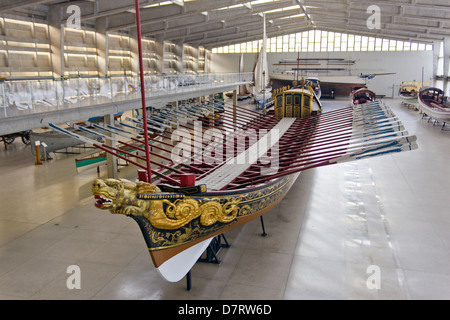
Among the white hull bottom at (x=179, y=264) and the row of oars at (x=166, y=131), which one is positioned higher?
the row of oars at (x=166, y=131)

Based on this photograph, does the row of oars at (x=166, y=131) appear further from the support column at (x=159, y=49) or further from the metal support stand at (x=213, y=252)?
the support column at (x=159, y=49)

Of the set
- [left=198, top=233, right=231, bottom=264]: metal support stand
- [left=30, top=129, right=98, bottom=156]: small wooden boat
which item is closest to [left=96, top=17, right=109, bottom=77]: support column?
[left=30, top=129, right=98, bottom=156]: small wooden boat

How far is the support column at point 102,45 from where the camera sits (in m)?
25.7

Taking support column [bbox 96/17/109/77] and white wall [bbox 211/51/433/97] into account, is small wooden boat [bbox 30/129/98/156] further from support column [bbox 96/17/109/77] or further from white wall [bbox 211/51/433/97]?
white wall [bbox 211/51/433/97]

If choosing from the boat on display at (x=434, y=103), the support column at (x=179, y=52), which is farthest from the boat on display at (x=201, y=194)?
the support column at (x=179, y=52)

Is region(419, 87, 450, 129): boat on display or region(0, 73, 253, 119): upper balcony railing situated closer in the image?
region(0, 73, 253, 119): upper balcony railing

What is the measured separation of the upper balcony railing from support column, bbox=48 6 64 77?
8351 mm

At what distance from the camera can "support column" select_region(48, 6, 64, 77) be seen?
2139 cm

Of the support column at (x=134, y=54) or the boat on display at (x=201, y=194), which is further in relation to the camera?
the support column at (x=134, y=54)

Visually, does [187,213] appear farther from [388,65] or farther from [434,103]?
[388,65]

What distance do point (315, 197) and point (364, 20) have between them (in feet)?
87.6

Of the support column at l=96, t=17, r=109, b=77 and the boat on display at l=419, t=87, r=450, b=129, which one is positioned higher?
the support column at l=96, t=17, r=109, b=77

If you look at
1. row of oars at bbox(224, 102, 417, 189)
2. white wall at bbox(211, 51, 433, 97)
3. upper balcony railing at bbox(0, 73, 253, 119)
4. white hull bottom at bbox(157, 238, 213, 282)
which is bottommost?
white hull bottom at bbox(157, 238, 213, 282)

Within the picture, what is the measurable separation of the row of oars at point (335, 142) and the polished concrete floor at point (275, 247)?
4.81 feet
